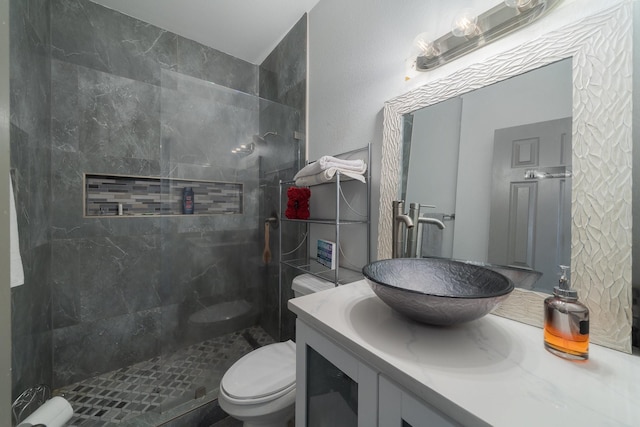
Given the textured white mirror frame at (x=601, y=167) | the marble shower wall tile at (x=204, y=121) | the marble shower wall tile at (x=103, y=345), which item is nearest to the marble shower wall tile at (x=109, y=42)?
the marble shower wall tile at (x=204, y=121)

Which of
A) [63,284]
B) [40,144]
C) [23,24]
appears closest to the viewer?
[23,24]

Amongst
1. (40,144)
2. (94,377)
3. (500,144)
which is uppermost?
(40,144)

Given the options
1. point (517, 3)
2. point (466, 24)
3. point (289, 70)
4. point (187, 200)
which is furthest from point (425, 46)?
point (187, 200)

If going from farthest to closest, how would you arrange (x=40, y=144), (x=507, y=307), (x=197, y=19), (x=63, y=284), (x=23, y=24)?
(x=197, y=19), (x=63, y=284), (x=40, y=144), (x=23, y=24), (x=507, y=307)

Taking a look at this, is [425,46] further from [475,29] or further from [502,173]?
[502,173]

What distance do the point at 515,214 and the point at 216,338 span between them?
1979mm

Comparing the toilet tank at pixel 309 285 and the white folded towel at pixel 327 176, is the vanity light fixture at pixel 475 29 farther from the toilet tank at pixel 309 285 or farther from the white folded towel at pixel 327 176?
the toilet tank at pixel 309 285

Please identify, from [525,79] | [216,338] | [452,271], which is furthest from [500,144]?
[216,338]

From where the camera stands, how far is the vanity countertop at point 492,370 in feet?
1.14

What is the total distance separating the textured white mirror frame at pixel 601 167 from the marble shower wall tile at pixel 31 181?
212cm

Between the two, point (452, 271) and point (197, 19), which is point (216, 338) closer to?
point (452, 271)

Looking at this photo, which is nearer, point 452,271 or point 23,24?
point 452,271

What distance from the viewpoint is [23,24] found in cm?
118

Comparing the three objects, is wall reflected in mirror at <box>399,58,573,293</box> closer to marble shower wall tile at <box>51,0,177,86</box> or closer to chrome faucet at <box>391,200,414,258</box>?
chrome faucet at <box>391,200,414,258</box>
